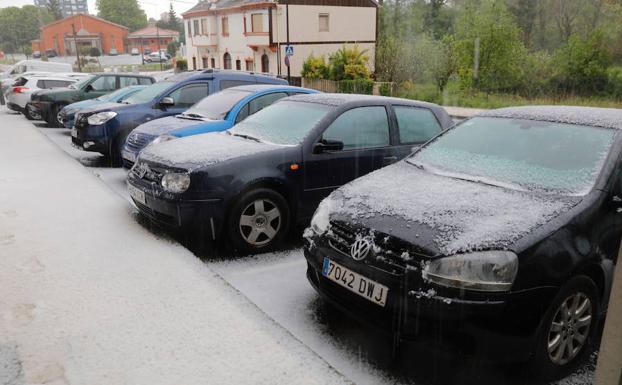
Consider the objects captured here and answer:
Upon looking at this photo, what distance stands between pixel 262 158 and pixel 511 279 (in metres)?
2.95

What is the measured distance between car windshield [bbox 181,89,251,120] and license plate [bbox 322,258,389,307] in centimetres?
486

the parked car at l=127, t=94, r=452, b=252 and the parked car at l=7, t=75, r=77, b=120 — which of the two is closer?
the parked car at l=127, t=94, r=452, b=252

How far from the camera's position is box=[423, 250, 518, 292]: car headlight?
2838mm

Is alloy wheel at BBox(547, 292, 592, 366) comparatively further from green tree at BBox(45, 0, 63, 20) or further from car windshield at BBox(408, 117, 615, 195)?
green tree at BBox(45, 0, 63, 20)

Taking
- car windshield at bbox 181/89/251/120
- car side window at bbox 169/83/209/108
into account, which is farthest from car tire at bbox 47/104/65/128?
car windshield at bbox 181/89/251/120

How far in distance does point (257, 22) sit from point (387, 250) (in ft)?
128

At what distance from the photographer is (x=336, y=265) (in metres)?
3.44

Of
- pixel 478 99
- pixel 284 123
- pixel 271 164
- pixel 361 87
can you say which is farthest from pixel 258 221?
pixel 478 99

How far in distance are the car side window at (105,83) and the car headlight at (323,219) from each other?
13323 millimetres

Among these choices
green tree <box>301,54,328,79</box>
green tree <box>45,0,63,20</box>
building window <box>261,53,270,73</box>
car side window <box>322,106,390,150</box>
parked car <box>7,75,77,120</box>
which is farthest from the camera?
green tree <box>45,0,63,20</box>

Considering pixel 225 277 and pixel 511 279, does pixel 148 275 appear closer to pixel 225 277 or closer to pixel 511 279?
pixel 225 277

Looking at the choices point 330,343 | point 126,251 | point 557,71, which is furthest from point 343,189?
point 557,71

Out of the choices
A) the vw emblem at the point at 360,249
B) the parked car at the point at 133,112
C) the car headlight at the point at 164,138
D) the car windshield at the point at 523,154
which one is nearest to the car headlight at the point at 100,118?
the parked car at the point at 133,112

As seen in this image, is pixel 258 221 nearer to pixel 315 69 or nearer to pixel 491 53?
pixel 315 69
